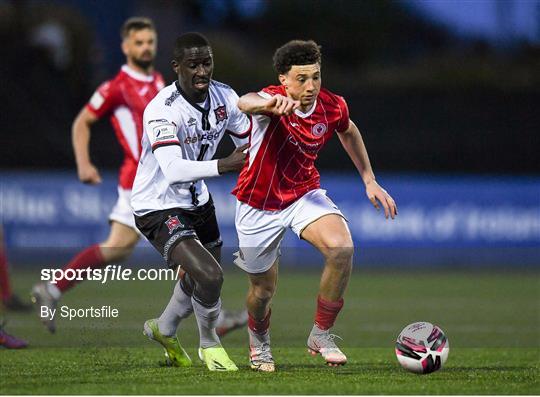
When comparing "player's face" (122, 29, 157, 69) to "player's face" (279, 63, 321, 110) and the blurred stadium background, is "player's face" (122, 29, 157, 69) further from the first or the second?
the blurred stadium background

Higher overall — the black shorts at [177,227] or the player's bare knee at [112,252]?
the black shorts at [177,227]

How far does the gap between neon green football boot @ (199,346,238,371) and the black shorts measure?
59 centimetres

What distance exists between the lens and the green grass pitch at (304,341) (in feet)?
21.0

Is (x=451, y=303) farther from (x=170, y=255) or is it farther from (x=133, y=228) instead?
(x=170, y=255)

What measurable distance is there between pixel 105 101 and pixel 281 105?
11.4ft

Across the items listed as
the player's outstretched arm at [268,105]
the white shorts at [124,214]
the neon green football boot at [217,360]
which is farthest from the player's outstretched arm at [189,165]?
the white shorts at [124,214]

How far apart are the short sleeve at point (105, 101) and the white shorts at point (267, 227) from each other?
2.78 m

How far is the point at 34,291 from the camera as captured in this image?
9164 mm

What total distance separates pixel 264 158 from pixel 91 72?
983 centimetres

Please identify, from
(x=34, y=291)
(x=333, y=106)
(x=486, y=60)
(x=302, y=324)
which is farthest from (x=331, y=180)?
(x=333, y=106)

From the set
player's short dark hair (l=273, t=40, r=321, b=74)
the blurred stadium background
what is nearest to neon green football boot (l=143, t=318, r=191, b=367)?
player's short dark hair (l=273, t=40, r=321, b=74)

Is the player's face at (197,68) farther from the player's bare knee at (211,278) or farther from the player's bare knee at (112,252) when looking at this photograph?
the player's bare knee at (112,252)

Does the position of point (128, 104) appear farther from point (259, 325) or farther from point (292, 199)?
point (259, 325)

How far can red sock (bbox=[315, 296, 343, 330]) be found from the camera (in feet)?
23.2
